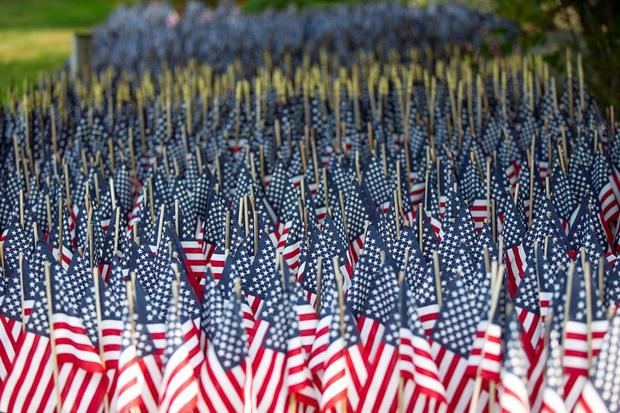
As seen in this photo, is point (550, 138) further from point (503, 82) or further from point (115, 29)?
point (115, 29)

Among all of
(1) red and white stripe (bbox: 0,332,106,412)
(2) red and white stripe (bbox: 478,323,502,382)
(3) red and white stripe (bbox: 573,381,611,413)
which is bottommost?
(1) red and white stripe (bbox: 0,332,106,412)

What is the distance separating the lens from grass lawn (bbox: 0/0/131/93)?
21.3 meters

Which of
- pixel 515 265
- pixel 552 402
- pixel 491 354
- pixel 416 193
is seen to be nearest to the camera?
pixel 552 402

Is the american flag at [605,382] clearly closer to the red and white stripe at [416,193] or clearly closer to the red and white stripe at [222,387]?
the red and white stripe at [222,387]

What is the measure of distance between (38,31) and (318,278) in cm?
2823

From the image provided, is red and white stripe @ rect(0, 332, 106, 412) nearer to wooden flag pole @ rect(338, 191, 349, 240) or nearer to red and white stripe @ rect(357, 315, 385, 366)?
red and white stripe @ rect(357, 315, 385, 366)

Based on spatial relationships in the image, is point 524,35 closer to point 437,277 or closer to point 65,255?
point 65,255

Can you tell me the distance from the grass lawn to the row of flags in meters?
7.19

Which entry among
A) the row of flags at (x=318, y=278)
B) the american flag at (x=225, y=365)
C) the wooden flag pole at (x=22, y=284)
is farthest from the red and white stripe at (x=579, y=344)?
the wooden flag pole at (x=22, y=284)

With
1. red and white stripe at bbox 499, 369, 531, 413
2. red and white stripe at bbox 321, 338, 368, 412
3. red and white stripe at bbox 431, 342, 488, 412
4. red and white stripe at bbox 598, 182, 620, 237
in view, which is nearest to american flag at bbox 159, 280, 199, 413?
red and white stripe at bbox 321, 338, 368, 412

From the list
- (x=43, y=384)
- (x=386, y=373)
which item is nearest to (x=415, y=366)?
(x=386, y=373)

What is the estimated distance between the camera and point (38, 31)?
1254 inches

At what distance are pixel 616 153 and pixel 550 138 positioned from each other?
671mm

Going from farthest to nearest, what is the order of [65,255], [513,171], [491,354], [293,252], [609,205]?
[513,171]
[609,205]
[65,255]
[293,252]
[491,354]
